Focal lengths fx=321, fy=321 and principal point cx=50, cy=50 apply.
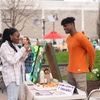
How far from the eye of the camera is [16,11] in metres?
44.3

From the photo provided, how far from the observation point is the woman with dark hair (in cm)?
499

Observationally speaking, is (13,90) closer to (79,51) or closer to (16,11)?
(79,51)

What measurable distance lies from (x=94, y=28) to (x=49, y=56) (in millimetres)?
49875

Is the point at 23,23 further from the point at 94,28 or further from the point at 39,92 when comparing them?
the point at 39,92

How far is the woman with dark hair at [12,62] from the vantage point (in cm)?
499

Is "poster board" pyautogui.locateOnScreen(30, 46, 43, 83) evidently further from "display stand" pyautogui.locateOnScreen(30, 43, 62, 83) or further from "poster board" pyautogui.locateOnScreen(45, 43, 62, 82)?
"poster board" pyautogui.locateOnScreen(45, 43, 62, 82)

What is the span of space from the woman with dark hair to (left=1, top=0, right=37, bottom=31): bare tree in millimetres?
37652

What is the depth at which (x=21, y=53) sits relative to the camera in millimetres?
4957

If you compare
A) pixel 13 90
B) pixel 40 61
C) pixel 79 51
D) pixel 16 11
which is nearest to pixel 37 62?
pixel 40 61

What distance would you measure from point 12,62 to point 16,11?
131 feet

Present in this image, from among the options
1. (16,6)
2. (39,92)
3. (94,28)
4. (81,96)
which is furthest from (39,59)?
(94,28)

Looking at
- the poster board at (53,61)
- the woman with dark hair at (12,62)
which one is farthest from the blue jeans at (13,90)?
the poster board at (53,61)

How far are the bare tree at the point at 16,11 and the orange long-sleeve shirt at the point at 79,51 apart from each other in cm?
3778

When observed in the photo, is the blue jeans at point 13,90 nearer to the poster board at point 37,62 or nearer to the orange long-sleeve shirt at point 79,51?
the poster board at point 37,62
